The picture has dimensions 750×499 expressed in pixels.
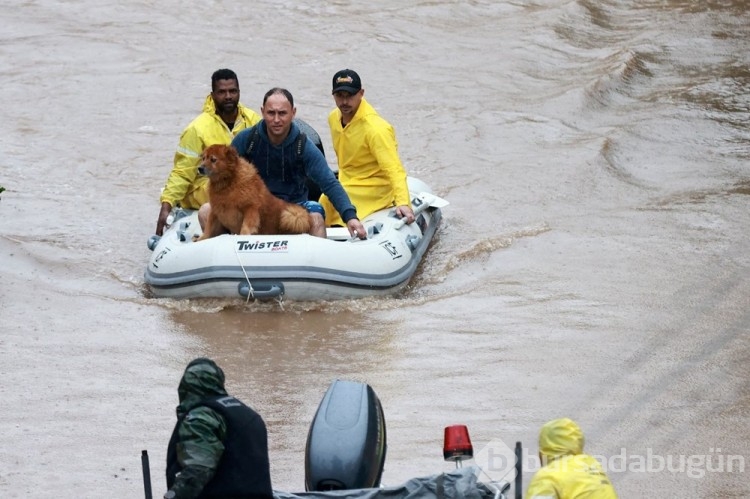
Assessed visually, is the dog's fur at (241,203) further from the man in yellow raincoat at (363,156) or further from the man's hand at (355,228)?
the man in yellow raincoat at (363,156)

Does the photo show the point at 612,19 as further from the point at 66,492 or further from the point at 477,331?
the point at 66,492

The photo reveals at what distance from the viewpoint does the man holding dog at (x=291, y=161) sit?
9070mm

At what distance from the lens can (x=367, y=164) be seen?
991 cm

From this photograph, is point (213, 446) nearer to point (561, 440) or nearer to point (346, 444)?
point (346, 444)

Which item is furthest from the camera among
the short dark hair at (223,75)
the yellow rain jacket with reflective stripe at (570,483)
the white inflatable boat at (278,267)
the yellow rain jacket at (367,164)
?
the yellow rain jacket at (367,164)

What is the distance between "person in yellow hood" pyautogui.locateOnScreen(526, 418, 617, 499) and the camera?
4535mm

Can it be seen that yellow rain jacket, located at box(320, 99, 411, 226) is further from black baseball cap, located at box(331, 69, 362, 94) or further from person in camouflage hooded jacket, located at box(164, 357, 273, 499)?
person in camouflage hooded jacket, located at box(164, 357, 273, 499)

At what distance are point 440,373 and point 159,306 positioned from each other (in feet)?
7.90

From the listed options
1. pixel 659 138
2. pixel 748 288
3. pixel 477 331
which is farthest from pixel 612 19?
pixel 477 331

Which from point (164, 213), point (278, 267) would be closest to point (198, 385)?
point (278, 267)

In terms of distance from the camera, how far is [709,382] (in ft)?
25.0

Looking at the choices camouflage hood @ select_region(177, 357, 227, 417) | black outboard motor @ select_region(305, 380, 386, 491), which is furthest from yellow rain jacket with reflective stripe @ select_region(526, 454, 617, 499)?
camouflage hood @ select_region(177, 357, 227, 417)

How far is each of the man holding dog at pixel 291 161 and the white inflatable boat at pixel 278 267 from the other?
0.21 m

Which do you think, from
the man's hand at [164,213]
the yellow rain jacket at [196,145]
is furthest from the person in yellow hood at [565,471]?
the man's hand at [164,213]
